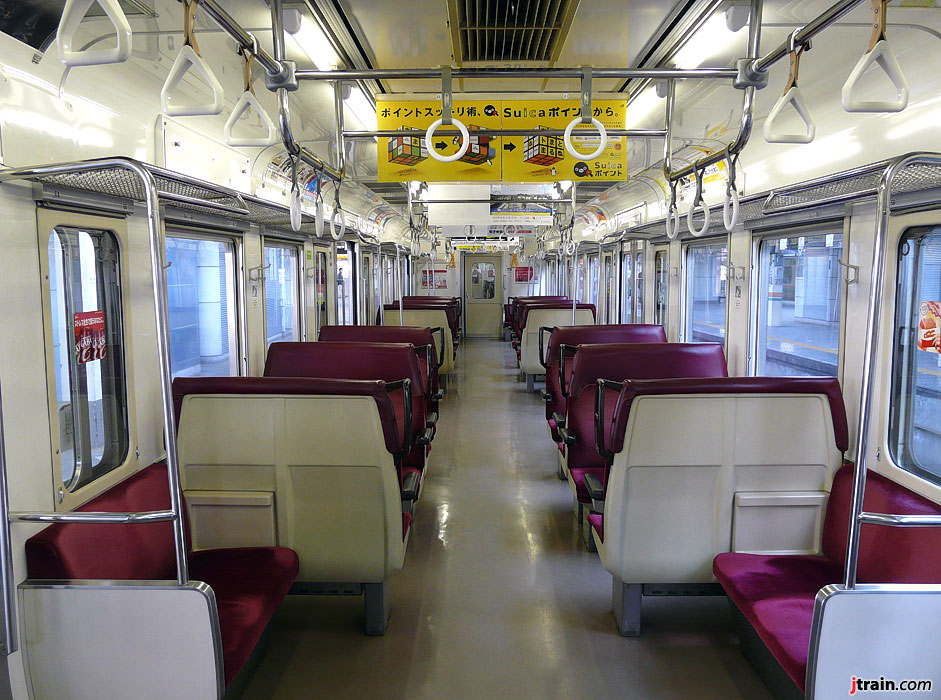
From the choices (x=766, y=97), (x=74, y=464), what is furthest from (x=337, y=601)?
(x=766, y=97)

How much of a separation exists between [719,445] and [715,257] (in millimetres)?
4356

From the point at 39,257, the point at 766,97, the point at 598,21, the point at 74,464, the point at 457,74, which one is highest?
the point at 598,21

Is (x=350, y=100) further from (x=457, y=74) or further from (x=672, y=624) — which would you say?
(x=672, y=624)

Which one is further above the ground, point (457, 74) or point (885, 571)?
point (457, 74)

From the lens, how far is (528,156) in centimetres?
586

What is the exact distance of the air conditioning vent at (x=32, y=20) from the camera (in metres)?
2.19

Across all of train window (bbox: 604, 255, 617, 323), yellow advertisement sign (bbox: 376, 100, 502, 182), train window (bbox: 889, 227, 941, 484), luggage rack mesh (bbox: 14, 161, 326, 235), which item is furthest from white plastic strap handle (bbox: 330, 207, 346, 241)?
train window (bbox: 604, 255, 617, 323)

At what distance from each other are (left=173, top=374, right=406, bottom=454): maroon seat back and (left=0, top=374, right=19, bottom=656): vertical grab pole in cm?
100

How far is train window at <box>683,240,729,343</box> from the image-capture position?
23.5ft

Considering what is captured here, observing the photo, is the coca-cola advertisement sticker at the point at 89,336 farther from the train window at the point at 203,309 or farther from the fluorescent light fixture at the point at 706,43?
the fluorescent light fixture at the point at 706,43

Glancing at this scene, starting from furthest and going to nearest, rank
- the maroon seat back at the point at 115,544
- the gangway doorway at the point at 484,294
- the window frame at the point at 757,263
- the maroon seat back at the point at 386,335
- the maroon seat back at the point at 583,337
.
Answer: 1. the gangway doorway at the point at 484,294
2. the maroon seat back at the point at 386,335
3. the maroon seat back at the point at 583,337
4. the window frame at the point at 757,263
5. the maroon seat back at the point at 115,544

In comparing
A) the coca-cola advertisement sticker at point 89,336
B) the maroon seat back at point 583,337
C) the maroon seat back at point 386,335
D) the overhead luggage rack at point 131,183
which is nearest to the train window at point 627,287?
the maroon seat back at point 583,337

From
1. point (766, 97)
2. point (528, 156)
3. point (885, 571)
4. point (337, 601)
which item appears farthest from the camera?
point (528, 156)

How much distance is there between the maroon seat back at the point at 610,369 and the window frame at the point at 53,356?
8.88ft
